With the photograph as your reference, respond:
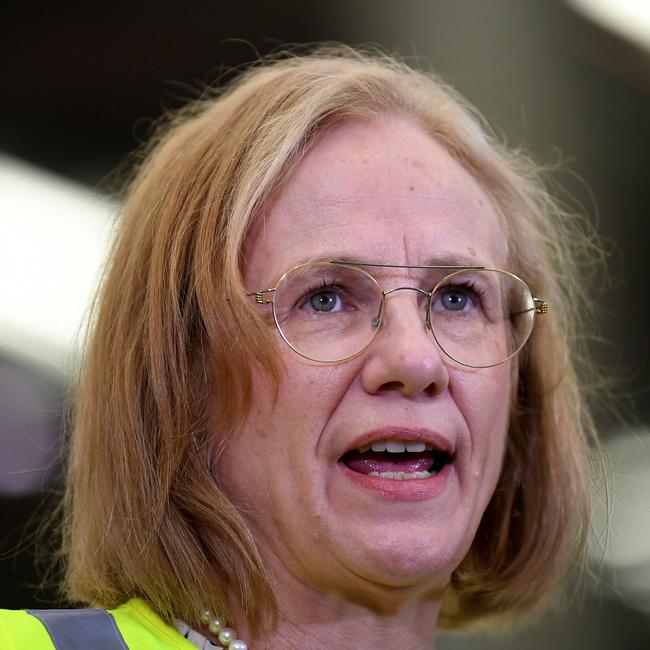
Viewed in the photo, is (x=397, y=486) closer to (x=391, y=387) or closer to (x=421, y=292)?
(x=391, y=387)

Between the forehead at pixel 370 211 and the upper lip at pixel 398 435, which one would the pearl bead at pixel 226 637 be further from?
the forehead at pixel 370 211

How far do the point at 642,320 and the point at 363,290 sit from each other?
207 cm

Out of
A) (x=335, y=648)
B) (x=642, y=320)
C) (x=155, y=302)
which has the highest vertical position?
(x=642, y=320)

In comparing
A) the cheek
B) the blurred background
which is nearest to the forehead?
the cheek

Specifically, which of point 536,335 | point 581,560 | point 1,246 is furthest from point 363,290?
point 1,246

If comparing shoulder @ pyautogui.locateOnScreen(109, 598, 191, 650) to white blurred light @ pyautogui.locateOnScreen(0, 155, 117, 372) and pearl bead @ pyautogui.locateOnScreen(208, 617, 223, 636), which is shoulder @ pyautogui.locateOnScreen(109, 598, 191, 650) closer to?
pearl bead @ pyautogui.locateOnScreen(208, 617, 223, 636)

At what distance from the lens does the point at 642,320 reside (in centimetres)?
362

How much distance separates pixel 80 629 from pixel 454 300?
2.75 feet

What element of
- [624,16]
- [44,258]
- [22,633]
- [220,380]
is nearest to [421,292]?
[220,380]

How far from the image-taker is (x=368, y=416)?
1735 millimetres

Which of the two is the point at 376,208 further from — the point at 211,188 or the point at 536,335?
the point at 536,335

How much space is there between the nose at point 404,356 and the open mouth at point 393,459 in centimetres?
9

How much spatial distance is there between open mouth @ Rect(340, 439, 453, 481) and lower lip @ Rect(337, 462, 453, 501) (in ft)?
0.04

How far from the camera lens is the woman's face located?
1.73 meters
